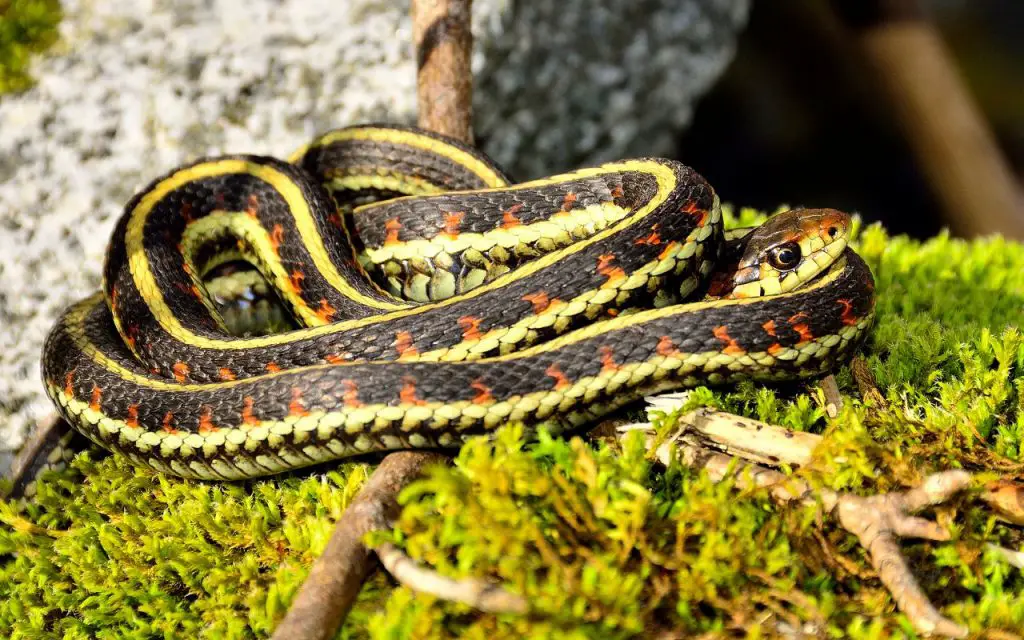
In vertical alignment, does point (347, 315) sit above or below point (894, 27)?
above

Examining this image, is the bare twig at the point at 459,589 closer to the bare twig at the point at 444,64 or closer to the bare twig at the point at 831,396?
the bare twig at the point at 831,396

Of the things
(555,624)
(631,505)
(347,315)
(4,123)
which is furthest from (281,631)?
(4,123)

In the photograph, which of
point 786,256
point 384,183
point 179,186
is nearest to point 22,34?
point 179,186

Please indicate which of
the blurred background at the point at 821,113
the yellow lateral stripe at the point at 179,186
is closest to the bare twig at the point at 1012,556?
the yellow lateral stripe at the point at 179,186

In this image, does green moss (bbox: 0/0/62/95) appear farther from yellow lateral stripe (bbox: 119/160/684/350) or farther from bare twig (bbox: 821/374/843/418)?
bare twig (bbox: 821/374/843/418)

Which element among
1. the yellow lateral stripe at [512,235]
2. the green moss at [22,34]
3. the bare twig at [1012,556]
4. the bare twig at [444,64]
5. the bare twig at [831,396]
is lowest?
the bare twig at [1012,556]

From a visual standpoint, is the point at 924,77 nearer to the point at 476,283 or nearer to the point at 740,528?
the point at 476,283
